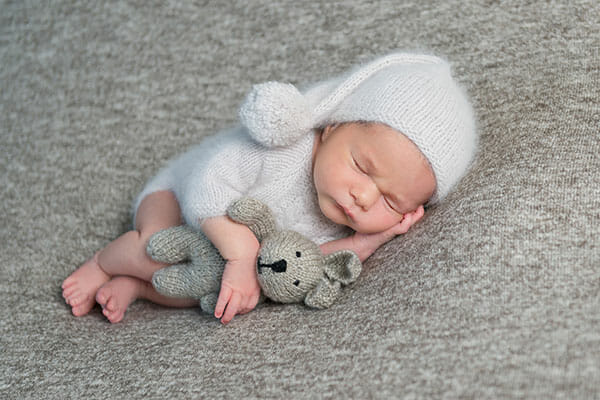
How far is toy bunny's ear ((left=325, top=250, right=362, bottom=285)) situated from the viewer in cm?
116

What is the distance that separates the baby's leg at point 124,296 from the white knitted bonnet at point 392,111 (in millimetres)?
413

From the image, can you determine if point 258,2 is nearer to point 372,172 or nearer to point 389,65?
point 389,65

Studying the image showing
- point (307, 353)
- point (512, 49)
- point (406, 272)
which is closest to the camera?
point (307, 353)

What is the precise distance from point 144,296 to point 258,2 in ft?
2.75

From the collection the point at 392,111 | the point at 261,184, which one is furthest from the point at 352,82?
the point at 261,184

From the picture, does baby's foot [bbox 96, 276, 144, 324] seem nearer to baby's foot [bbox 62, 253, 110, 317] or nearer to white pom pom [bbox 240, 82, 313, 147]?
baby's foot [bbox 62, 253, 110, 317]

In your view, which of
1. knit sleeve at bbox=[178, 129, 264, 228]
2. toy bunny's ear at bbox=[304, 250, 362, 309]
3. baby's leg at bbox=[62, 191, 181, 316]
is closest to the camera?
toy bunny's ear at bbox=[304, 250, 362, 309]

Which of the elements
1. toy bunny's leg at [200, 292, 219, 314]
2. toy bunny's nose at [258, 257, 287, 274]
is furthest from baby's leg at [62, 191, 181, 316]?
toy bunny's nose at [258, 257, 287, 274]

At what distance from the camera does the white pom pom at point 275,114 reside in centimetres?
118

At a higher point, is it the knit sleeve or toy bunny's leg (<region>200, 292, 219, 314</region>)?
the knit sleeve

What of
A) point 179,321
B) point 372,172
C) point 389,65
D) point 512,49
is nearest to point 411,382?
point 372,172

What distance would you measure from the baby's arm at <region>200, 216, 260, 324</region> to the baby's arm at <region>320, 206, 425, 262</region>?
0.62ft

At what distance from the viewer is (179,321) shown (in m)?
1.24

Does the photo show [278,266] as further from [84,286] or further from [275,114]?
[84,286]
